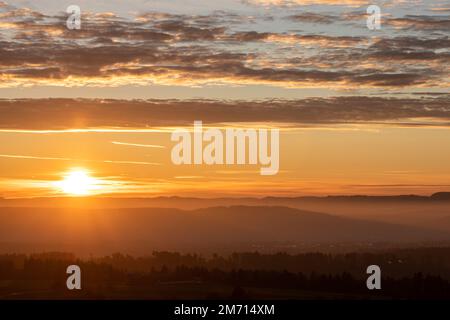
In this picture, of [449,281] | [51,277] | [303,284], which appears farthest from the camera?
[449,281]

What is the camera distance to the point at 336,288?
17125cm

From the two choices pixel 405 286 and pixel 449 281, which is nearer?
pixel 405 286

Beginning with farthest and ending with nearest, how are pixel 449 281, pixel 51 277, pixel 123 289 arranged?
pixel 449 281, pixel 51 277, pixel 123 289
